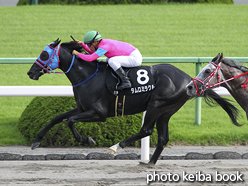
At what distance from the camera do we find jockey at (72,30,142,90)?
498 cm

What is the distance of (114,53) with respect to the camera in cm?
511

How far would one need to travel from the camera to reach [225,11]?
1480cm

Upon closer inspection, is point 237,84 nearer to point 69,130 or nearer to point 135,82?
point 135,82

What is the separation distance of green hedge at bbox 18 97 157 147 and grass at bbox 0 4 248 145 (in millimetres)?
856

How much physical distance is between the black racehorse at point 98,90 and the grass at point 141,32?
1880mm

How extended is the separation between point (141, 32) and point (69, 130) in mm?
7160

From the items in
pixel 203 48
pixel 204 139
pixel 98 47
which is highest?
pixel 98 47

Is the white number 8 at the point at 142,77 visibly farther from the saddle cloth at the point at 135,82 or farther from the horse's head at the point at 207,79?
the horse's head at the point at 207,79

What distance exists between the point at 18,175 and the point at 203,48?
299 inches

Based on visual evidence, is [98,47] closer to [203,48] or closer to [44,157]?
[44,157]

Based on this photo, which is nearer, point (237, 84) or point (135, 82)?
point (237, 84)

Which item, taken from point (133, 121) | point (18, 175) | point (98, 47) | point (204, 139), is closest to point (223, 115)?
point (204, 139)

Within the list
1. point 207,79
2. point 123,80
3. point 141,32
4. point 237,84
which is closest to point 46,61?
point 123,80

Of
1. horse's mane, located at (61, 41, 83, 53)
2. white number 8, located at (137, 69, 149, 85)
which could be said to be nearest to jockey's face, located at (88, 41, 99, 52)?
horse's mane, located at (61, 41, 83, 53)
